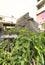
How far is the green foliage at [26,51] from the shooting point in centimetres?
133

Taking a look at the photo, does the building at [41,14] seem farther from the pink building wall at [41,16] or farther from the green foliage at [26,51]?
the green foliage at [26,51]

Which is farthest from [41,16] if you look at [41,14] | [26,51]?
[26,51]

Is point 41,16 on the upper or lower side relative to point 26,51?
upper

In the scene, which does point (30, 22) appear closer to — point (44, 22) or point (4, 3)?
point (44, 22)

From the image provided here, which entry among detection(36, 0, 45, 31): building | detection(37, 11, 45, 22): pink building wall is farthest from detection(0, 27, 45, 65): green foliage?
detection(37, 11, 45, 22): pink building wall

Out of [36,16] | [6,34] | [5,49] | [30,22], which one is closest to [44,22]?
[36,16]

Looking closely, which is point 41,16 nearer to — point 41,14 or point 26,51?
point 41,14

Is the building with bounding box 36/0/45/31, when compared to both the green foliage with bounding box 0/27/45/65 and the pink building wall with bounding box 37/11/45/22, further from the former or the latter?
the green foliage with bounding box 0/27/45/65

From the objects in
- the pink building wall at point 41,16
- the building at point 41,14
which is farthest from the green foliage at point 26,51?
the pink building wall at point 41,16

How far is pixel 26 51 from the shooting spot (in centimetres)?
134

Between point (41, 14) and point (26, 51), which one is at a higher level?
point (41, 14)

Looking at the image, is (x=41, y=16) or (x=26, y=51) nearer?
(x=26, y=51)

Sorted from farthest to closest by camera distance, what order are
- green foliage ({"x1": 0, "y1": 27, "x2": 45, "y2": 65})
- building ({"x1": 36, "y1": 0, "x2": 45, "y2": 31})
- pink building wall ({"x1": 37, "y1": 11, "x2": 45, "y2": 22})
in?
pink building wall ({"x1": 37, "y1": 11, "x2": 45, "y2": 22}) < building ({"x1": 36, "y1": 0, "x2": 45, "y2": 31}) < green foliage ({"x1": 0, "y1": 27, "x2": 45, "y2": 65})

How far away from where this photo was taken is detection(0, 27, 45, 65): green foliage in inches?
52.2
